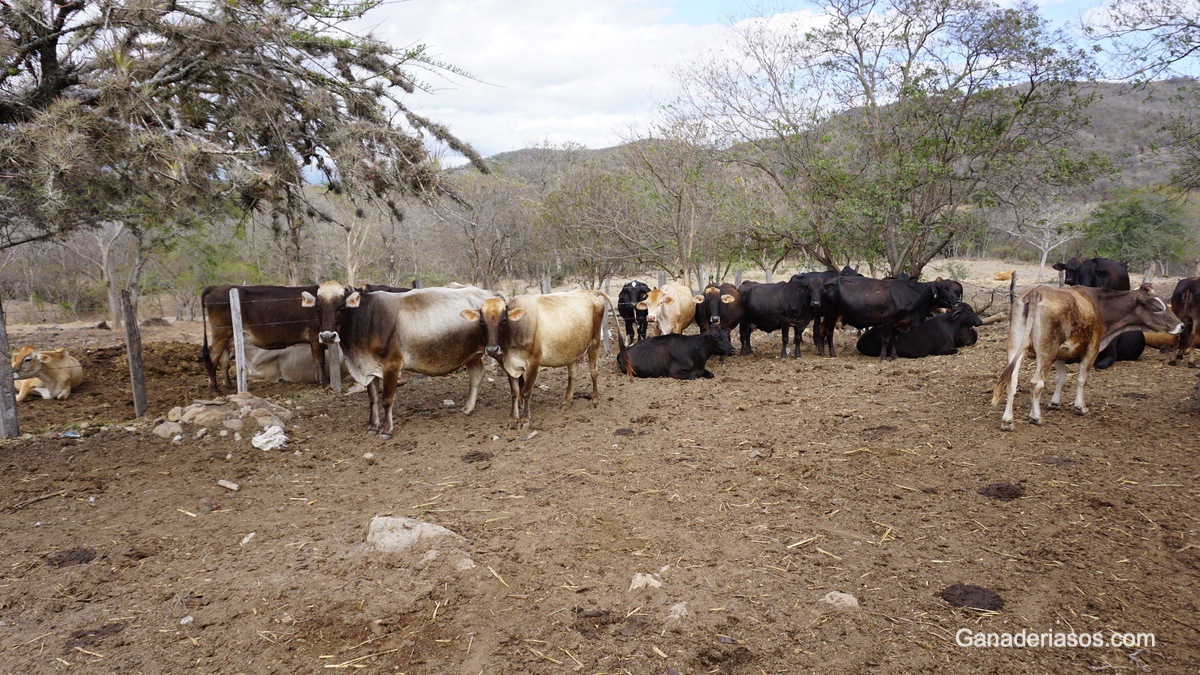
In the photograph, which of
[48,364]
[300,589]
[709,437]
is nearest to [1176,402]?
[709,437]

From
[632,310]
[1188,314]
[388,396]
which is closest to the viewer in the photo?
[388,396]

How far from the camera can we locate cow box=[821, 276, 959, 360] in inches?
452

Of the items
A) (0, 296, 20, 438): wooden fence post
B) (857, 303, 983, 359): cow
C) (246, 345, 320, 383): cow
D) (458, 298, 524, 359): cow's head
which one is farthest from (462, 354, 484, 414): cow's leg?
(857, 303, 983, 359): cow

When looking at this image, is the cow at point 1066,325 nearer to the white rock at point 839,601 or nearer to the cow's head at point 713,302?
the white rock at point 839,601

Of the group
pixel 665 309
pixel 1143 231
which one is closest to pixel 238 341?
pixel 665 309

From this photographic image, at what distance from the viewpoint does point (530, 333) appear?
8.03 metres

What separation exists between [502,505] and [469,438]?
7.34 feet

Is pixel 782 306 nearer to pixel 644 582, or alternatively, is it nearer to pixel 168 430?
pixel 644 582

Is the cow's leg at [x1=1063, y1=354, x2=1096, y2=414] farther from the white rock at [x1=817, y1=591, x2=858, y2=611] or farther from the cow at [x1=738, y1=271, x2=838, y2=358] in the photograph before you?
the white rock at [x1=817, y1=591, x2=858, y2=611]

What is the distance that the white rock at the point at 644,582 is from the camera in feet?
13.3

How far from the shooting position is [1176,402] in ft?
24.6

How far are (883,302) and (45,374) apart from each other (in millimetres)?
13847

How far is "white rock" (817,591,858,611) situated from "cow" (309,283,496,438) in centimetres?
542

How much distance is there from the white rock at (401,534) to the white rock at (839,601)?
2614mm
